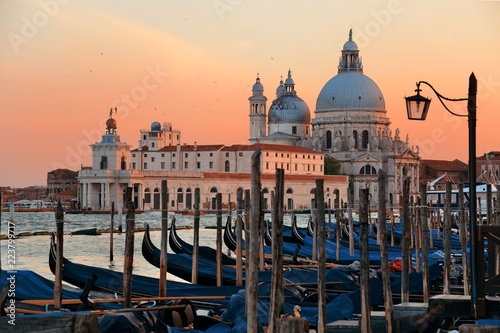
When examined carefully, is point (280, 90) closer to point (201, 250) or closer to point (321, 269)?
point (201, 250)

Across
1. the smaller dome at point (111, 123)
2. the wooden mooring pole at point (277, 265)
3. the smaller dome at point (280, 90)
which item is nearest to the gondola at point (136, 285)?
the wooden mooring pole at point (277, 265)

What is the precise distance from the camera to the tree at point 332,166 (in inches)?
2717

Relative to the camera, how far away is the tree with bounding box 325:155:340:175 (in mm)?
69000

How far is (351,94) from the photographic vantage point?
69562 mm

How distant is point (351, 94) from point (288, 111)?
6645 mm

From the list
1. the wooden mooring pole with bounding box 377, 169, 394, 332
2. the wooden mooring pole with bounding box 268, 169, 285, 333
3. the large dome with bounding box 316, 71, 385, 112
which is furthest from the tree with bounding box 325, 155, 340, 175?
the wooden mooring pole with bounding box 268, 169, 285, 333

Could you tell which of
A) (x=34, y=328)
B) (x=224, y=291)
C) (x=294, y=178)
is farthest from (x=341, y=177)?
(x=34, y=328)

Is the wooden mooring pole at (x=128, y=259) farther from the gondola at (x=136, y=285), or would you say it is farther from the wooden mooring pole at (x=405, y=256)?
the wooden mooring pole at (x=405, y=256)

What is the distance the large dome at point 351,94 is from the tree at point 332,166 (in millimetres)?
3273

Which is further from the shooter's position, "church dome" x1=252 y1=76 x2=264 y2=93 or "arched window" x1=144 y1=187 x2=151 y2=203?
"church dome" x1=252 y1=76 x2=264 y2=93

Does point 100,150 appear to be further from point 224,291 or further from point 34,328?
point 34,328

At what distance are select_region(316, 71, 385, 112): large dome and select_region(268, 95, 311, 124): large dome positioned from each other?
16.4 feet

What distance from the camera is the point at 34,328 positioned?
3.78 metres

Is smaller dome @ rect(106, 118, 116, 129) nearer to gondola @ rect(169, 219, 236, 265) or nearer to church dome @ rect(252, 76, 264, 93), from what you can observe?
church dome @ rect(252, 76, 264, 93)
